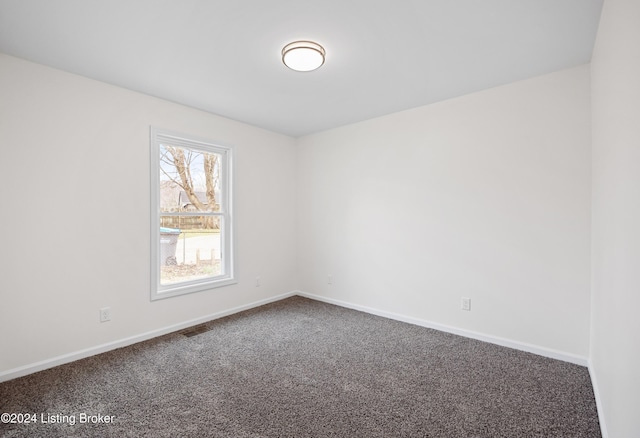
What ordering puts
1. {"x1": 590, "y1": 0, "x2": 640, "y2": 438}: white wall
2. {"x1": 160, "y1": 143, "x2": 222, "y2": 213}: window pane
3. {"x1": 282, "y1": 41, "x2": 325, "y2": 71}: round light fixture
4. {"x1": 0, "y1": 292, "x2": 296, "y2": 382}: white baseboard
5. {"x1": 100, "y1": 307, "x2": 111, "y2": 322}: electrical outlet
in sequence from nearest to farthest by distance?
{"x1": 590, "y1": 0, "x2": 640, "y2": 438}: white wall → {"x1": 282, "y1": 41, "x2": 325, "y2": 71}: round light fixture → {"x1": 0, "y1": 292, "x2": 296, "y2": 382}: white baseboard → {"x1": 100, "y1": 307, "x2": 111, "y2": 322}: electrical outlet → {"x1": 160, "y1": 143, "x2": 222, "y2": 213}: window pane

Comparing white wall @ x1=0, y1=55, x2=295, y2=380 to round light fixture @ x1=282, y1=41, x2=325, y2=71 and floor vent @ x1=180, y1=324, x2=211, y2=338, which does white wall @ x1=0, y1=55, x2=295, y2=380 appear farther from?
round light fixture @ x1=282, y1=41, x2=325, y2=71

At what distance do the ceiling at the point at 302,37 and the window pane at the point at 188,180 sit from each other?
68 centimetres

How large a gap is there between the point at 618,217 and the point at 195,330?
3565 millimetres

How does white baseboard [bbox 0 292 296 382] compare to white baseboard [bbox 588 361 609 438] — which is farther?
white baseboard [bbox 0 292 296 382]

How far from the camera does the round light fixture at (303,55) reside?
2.18m

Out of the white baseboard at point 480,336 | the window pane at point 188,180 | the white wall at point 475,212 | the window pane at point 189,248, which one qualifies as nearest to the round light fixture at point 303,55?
the white wall at point 475,212

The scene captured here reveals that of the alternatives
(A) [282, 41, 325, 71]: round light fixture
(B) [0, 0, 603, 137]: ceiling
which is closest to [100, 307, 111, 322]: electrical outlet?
(B) [0, 0, 603, 137]: ceiling

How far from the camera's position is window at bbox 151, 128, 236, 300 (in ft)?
10.6

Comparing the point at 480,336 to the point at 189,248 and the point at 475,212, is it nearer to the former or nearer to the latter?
the point at 475,212

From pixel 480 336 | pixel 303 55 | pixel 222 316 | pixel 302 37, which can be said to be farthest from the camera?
pixel 222 316

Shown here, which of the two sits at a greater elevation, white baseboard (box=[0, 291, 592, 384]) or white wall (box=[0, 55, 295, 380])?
white wall (box=[0, 55, 295, 380])

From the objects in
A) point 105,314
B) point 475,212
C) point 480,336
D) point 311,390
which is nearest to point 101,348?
point 105,314

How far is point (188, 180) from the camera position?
359 cm

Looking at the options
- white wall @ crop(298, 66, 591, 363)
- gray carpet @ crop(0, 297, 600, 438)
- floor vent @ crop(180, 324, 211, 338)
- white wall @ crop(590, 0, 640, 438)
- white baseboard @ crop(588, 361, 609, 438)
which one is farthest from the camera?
floor vent @ crop(180, 324, 211, 338)
